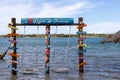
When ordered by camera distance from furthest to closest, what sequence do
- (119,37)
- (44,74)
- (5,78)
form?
(119,37) < (44,74) < (5,78)

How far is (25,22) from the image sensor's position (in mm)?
23453

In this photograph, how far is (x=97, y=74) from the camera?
1013 inches

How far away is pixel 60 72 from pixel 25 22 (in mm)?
5104

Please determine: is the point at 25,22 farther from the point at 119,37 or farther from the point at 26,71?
the point at 119,37

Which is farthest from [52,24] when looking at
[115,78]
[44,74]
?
[115,78]

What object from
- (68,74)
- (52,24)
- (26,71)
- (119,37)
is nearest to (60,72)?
(68,74)

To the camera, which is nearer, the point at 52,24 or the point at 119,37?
the point at 52,24

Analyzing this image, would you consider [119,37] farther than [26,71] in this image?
Yes

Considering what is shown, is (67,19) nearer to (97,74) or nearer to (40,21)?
(40,21)

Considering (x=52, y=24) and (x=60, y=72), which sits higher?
(x=52, y=24)

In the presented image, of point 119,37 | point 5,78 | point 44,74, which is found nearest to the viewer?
point 5,78

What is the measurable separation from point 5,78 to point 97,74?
23.3ft

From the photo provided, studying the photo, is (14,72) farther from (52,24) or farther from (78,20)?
(78,20)

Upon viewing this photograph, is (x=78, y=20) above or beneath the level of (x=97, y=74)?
above
